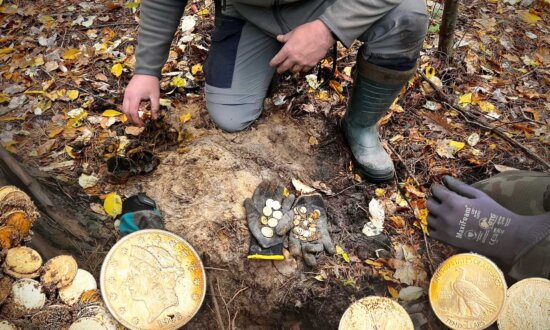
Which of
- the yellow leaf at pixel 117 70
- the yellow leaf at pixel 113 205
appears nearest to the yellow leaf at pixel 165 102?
the yellow leaf at pixel 117 70

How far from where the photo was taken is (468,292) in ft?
6.67

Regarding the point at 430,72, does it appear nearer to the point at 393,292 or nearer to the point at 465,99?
the point at 465,99

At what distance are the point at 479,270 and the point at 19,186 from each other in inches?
87.2

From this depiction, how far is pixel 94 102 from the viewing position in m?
3.13

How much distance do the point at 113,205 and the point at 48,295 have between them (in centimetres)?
69

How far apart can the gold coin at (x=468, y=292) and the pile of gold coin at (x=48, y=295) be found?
150cm

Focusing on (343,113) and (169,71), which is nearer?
(343,113)

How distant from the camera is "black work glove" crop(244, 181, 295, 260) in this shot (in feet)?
7.47

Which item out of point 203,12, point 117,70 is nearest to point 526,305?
point 117,70

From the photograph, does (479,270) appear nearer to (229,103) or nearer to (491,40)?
(229,103)

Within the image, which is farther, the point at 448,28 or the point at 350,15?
the point at 448,28

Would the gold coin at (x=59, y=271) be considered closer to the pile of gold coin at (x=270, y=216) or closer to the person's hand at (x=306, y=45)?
the pile of gold coin at (x=270, y=216)

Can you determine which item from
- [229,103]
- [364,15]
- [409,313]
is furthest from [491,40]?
[409,313]

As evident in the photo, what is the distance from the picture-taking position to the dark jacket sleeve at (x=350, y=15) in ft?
6.99
